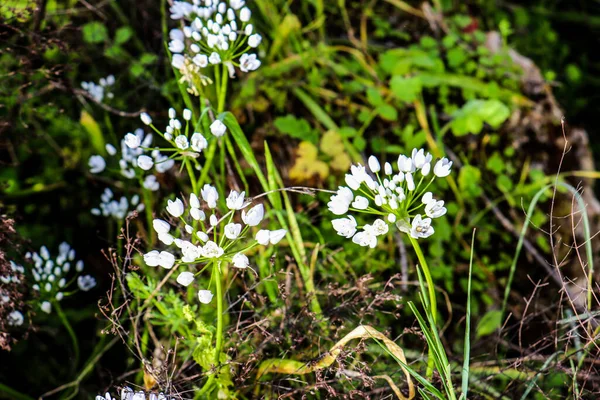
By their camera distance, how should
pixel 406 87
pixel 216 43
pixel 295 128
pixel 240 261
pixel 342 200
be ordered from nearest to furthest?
pixel 240 261
pixel 342 200
pixel 216 43
pixel 295 128
pixel 406 87

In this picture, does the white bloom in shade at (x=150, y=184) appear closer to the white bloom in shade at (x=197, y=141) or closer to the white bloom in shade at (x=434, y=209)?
the white bloom in shade at (x=197, y=141)

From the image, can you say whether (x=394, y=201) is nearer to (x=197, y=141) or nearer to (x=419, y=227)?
(x=419, y=227)

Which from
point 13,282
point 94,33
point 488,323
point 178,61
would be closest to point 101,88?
point 94,33

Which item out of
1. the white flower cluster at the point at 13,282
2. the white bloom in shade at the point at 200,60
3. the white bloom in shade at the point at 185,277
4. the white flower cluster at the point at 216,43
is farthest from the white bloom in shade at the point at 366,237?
the white flower cluster at the point at 13,282

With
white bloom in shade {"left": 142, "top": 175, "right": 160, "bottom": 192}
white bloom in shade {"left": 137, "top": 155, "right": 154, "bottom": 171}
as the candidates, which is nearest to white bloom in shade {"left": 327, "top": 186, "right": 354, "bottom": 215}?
white bloom in shade {"left": 137, "top": 155, "right": 154, "bottom": 171}

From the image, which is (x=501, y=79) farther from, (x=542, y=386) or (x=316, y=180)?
(x=542, y=386)

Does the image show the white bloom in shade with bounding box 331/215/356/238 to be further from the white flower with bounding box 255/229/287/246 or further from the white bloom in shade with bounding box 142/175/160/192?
the white bloom in shade with bounding box 142/175/160/192
